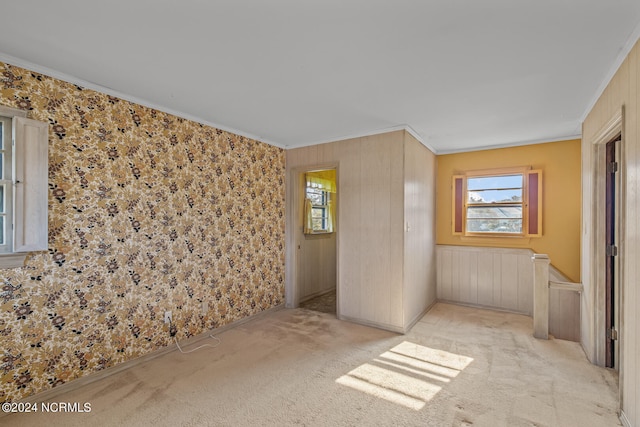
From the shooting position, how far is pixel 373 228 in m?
3.67

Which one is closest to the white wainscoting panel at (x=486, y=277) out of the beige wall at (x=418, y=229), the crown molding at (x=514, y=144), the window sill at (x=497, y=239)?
the window sill at (x=497, y=239)

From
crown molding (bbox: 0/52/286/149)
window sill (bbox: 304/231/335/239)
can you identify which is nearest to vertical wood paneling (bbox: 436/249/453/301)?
window sill (bbox: 304/231/335/239)

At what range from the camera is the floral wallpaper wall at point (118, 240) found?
2129 mm

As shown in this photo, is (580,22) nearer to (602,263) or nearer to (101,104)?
(602,263)

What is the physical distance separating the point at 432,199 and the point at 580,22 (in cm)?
310

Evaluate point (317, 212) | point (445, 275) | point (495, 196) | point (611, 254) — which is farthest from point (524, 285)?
point (317, 212)

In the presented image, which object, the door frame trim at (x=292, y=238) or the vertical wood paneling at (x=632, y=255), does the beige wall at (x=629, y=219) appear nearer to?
the vertical wood paneling at (x=632, y=255)

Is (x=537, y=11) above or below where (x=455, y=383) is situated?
above

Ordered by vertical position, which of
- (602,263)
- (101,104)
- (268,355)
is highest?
(101,104)

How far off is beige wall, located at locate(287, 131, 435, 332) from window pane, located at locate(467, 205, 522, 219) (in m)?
1.00

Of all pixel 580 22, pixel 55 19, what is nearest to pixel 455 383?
pixel 580 22

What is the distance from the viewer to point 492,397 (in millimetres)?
2217

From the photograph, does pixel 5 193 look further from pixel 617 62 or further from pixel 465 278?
pixel 465 278

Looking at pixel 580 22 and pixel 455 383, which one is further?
pixel 455 383
